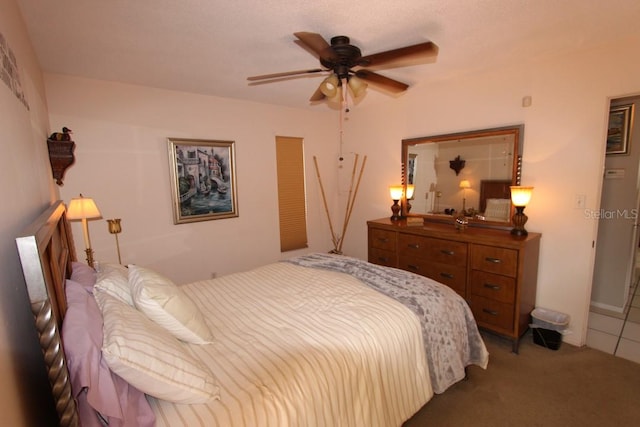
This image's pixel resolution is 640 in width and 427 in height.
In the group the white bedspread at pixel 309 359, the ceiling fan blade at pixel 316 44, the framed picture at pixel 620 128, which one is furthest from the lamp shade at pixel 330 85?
the framed picture at pixel 620 128

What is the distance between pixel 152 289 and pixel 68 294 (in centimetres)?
27

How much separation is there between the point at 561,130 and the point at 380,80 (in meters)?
1.60

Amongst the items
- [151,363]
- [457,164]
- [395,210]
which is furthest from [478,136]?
[151,363]

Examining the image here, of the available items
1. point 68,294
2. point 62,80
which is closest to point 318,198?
point 62,80

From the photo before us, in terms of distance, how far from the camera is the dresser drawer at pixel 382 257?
10.4 feet

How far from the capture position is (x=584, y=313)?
2.40m

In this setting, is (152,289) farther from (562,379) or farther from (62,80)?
A: (562,379)

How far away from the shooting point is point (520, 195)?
97.3 inches

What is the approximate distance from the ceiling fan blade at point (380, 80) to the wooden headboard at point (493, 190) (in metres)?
1.34

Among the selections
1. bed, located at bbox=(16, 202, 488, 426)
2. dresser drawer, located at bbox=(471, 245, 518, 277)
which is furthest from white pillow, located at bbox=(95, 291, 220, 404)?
dresser drawer, located at bbox=(471, 245, 518, 277)

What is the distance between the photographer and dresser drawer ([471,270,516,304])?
91.7 inches

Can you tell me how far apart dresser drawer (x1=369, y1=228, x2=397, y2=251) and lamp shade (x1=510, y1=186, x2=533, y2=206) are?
1100mm

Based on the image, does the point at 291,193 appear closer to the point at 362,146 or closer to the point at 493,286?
the point at 362,146

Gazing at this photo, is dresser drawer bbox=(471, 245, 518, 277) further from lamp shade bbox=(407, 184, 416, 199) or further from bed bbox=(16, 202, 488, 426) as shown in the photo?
lamp shade bbox=(407, 184, 416, 199)
